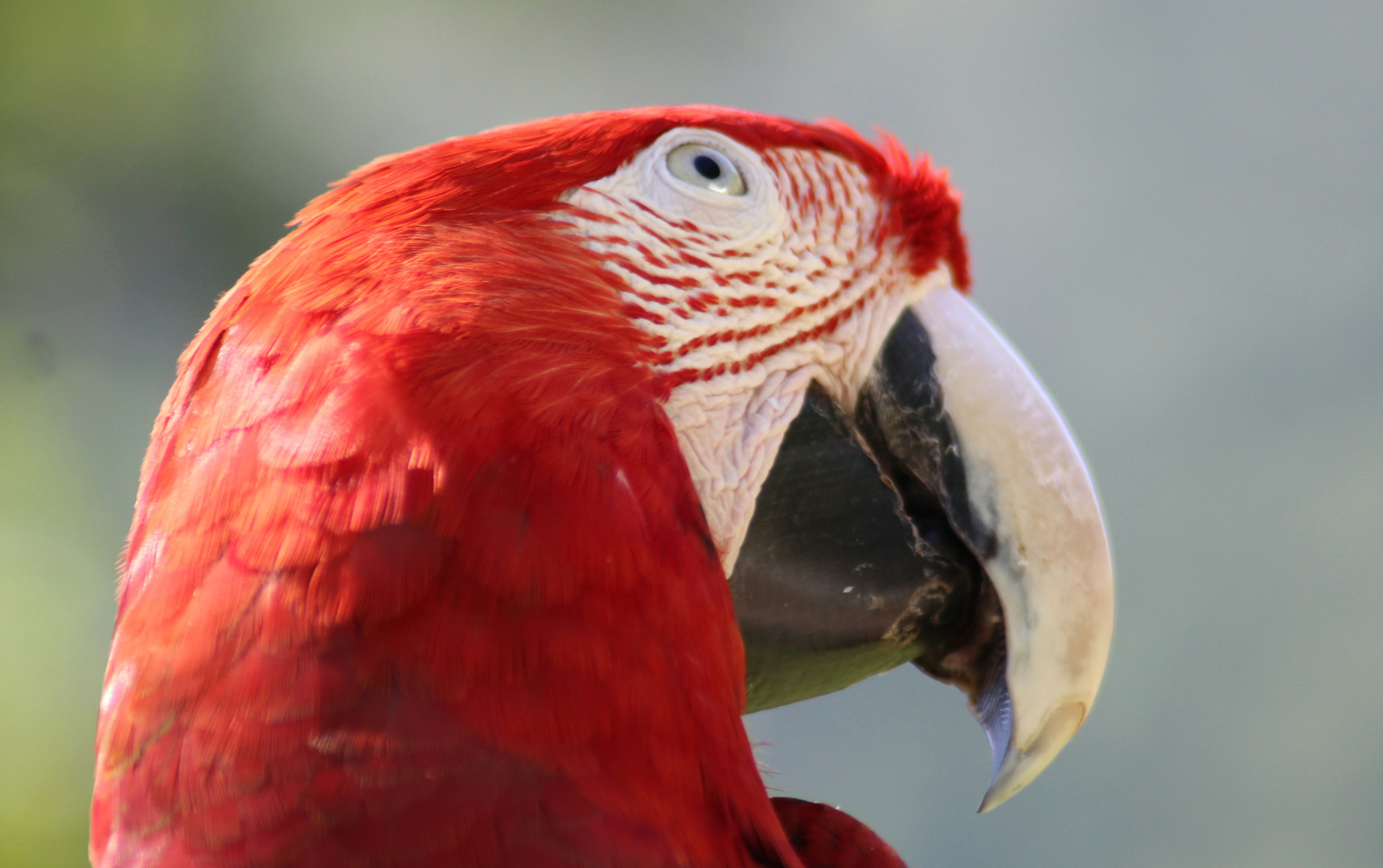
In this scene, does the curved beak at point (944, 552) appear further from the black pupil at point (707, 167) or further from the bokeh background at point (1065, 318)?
the bokeh background at point (1065, 318)

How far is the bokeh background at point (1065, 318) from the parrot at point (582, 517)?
4.98 ft

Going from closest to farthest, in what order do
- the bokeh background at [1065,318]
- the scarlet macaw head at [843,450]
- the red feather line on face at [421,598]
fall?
the red feather line on face at [421,598], the scarlet macaw head at [843,450], the bokeh background at [1065,318]

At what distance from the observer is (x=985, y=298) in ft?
7.39

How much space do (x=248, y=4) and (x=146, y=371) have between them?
0.83 meters

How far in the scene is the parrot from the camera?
0.46m

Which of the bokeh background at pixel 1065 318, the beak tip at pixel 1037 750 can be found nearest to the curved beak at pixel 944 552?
the beak tip at pixel 1037 750

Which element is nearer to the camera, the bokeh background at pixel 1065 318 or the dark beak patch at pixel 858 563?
the dark beak patch at pixel 858 563

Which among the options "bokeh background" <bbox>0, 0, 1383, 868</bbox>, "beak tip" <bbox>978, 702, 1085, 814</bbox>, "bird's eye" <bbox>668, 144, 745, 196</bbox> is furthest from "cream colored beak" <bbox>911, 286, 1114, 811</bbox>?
"bokeh background" <bbox>0, 0, 1383, 868</bbox>

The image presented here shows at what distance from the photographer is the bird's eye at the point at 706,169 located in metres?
0.66

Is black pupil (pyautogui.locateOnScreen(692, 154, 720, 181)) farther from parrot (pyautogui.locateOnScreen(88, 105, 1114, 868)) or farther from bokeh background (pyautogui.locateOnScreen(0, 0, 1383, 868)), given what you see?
bokeh background (pyautogui.locateOnScreen(0, 0, 1383, 868))

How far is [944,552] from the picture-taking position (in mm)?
658

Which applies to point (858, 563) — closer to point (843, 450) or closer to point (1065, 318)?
point (843, 450)

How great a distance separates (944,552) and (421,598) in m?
0.33

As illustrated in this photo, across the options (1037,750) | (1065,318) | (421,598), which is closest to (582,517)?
(421,598)
